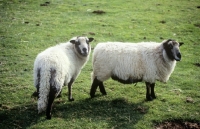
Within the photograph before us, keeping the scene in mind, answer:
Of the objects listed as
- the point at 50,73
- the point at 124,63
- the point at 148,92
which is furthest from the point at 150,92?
the point at 50,73

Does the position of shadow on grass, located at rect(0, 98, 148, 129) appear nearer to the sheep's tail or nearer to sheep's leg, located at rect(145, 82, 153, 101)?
sheep's leg, located at rect(145, 82, 153, 101)

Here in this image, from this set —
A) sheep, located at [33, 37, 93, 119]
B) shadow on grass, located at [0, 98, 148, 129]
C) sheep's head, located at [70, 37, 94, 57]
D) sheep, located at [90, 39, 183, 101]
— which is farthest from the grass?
sheep's head, located at [70, 37, 94, 57]

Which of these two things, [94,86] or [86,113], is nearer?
[86,113]

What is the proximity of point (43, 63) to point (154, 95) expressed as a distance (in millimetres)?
4094

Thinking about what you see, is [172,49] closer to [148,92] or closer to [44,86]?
[148,92]

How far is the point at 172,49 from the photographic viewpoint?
27.9 feet

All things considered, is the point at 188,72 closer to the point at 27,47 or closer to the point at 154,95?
the point at 154,95

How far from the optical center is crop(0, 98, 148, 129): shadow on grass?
7.39 metres

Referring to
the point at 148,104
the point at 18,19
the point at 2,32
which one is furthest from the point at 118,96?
the point at 18,19

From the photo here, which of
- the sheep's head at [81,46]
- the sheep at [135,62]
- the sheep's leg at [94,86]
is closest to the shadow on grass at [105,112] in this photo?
the sheep's leg at [94,86]

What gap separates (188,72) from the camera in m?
11.6

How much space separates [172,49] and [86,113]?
11.2 ft

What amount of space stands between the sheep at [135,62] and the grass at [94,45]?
0.83 m

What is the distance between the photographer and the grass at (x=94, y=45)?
25.7 feet
